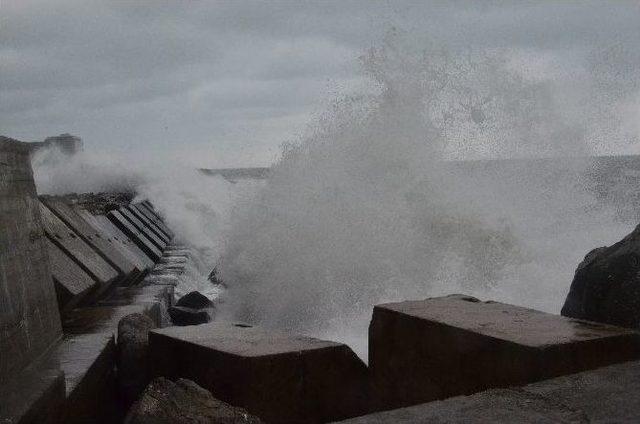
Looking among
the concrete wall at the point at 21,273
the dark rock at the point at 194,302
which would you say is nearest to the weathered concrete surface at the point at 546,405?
the concrete wall at the point at 21,273

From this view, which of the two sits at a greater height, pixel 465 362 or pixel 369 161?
pixel 369 161

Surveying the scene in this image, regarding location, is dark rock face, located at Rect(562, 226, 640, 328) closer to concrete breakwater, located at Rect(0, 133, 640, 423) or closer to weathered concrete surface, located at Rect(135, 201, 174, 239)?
concrete breakwater, located at Rect(0, 133, 640, 423)

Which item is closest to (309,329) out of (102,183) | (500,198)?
(500,198)

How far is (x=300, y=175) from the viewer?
12.0 m

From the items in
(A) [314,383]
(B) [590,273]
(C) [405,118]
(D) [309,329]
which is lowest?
(D) [309,329]

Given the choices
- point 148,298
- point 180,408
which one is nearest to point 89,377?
point 180,408

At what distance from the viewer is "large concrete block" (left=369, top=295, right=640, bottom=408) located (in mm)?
2244

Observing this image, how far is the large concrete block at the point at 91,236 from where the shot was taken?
6.30 metres

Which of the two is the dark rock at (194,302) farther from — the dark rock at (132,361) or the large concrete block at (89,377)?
the dark rock at (132,361)

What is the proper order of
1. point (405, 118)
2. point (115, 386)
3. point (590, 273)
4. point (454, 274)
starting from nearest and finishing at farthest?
point (590, 273)
point (115, 386)
point (454, 274)
point (405, 118)

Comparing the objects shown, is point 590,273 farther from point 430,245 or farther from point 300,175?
point 300,175

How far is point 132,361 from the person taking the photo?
3.66 metres

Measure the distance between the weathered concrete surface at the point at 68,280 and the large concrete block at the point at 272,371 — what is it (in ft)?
4.55

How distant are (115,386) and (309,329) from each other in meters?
3.39
